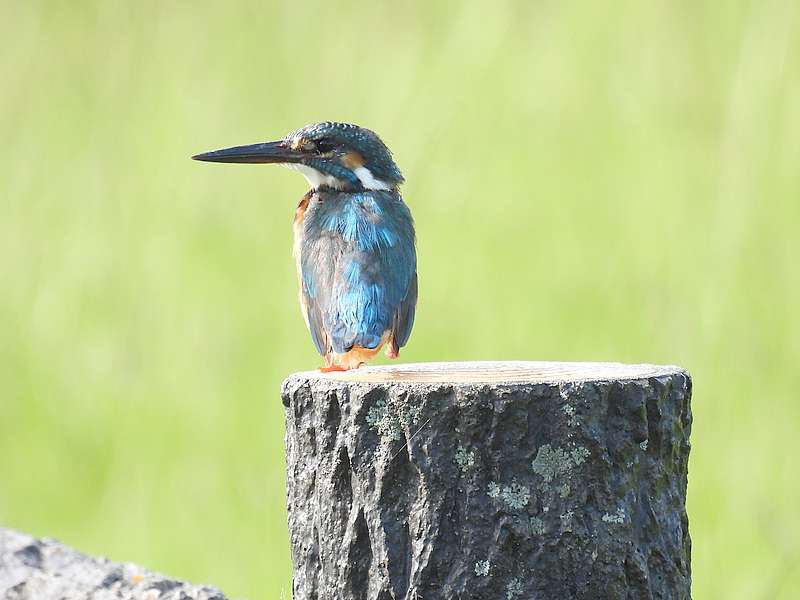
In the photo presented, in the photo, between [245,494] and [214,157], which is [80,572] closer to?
[214,157]

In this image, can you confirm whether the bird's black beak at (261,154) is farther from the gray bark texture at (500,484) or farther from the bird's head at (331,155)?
the gray bark texture at (500,484)

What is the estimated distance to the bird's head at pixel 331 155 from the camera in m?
3.32

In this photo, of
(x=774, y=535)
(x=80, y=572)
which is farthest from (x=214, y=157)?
(x=774, y=535)

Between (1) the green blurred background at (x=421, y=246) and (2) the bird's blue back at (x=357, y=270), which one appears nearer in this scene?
(2) the bird's blue back at (x=357, y=270)

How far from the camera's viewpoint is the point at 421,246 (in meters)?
4.81

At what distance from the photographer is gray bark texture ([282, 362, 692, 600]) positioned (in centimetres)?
212

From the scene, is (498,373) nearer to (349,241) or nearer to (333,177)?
(349,241)

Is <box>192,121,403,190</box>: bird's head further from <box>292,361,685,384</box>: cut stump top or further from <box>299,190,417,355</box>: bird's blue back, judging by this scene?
<box>292,361,685,384</box>: cut stump top

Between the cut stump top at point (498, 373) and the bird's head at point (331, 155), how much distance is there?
86cm

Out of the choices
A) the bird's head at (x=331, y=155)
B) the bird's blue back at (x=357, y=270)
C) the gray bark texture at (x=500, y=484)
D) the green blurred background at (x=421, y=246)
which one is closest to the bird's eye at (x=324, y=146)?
the bird's head at (x=331, y=155)

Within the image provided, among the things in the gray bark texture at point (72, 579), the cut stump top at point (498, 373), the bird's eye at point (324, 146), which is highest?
the bird's eye at point (324, 146)

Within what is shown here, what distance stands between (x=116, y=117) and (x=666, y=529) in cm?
427

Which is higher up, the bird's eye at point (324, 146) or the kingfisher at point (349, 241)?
the bird's eye at point (324, 146)

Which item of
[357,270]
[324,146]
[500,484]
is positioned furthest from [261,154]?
[500,484]
